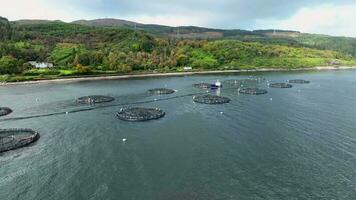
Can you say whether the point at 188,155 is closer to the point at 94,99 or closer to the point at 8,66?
the point at 94,99

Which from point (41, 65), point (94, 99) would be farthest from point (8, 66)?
point (94, 99)

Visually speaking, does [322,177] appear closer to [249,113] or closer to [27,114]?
[249,113]

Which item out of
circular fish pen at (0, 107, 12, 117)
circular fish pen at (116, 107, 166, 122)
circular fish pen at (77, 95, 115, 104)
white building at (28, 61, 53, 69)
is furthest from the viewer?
white building at (28, 61, 53, 69)

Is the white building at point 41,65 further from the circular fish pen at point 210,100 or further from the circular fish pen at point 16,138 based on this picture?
the circular fish pen at point 16,138

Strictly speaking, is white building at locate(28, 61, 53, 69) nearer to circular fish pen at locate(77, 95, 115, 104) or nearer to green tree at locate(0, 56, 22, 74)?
green tree at locate(0, 56, 22, 74)

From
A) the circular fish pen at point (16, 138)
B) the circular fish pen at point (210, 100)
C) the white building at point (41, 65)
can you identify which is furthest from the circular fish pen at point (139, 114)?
the white building at point (41, 65)

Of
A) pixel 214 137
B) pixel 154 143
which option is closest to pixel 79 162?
pixel 154 143

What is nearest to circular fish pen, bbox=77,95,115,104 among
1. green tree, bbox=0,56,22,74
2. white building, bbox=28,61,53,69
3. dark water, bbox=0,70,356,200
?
dark water, bbox=0,70,356,200
